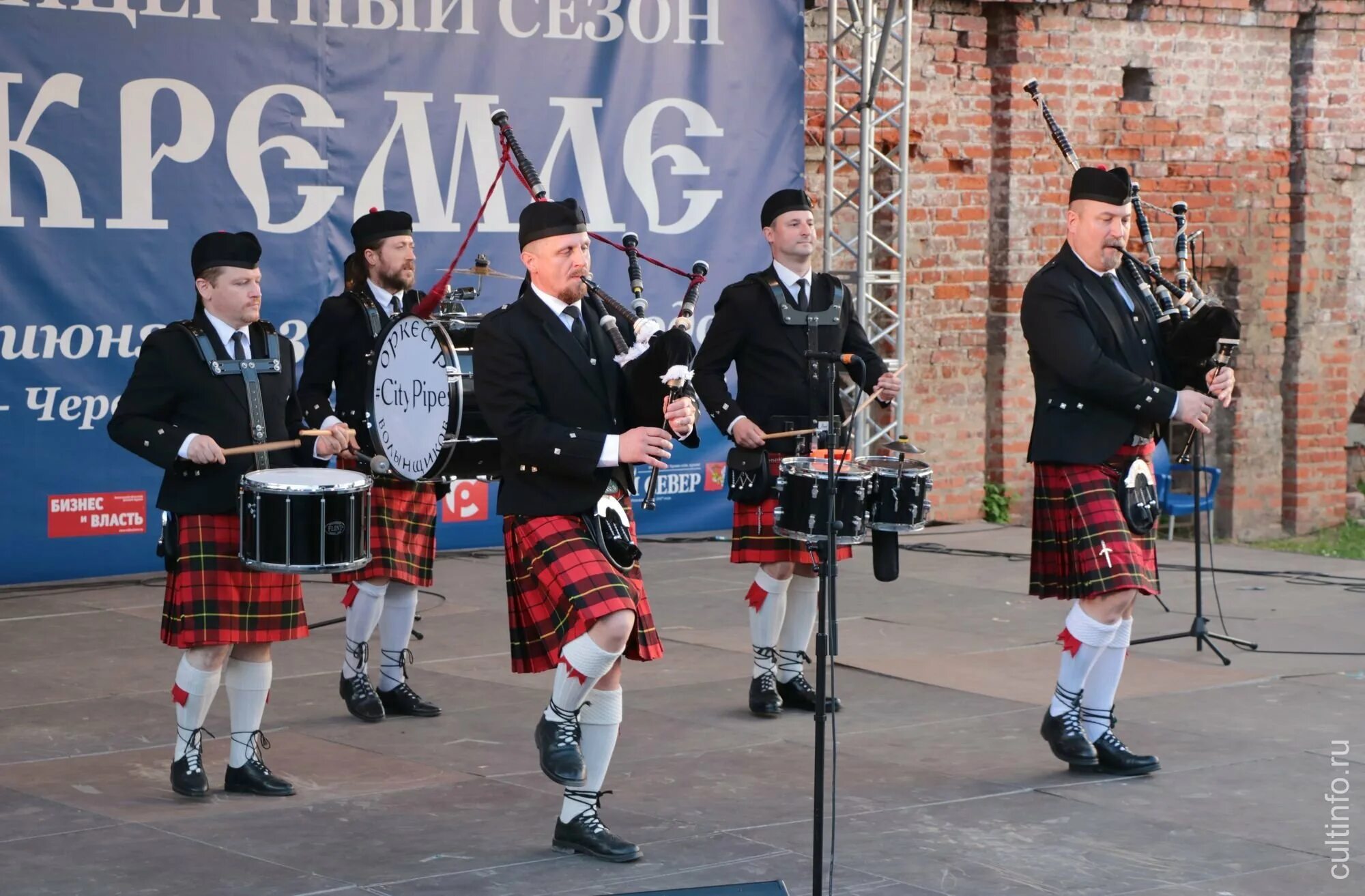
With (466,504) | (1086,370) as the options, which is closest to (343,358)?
(1086,370)

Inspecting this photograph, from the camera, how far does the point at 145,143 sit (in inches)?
359

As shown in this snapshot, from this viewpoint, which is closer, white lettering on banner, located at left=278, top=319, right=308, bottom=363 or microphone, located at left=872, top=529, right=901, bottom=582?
microphone, located at left=872, top=529, right=901, bottom=582

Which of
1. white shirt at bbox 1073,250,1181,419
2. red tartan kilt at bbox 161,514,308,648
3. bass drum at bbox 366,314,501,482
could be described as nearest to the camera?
red tartan kilt at bbox 161,514,308,648

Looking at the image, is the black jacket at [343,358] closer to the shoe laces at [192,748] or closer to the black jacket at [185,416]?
the black jacket at [185,416]

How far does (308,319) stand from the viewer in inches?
383

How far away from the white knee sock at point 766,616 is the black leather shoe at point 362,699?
1.33 meters

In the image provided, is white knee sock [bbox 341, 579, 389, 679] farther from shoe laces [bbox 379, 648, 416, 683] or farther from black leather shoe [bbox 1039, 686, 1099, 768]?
black leather shoe [bbox 1039, 686, 1099, 768]

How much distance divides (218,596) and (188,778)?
1.80 ft

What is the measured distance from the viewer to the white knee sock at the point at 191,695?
5406mm

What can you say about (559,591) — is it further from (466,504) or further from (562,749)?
(466,504)

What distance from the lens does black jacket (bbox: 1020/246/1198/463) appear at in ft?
18.7

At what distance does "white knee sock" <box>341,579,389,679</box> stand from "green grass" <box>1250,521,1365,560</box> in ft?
25.8

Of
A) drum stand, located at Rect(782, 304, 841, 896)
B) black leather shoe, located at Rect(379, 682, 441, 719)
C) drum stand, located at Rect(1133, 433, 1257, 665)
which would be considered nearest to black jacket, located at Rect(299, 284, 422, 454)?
black leather shoe, located at Rect(379, 682, 441, 719)
